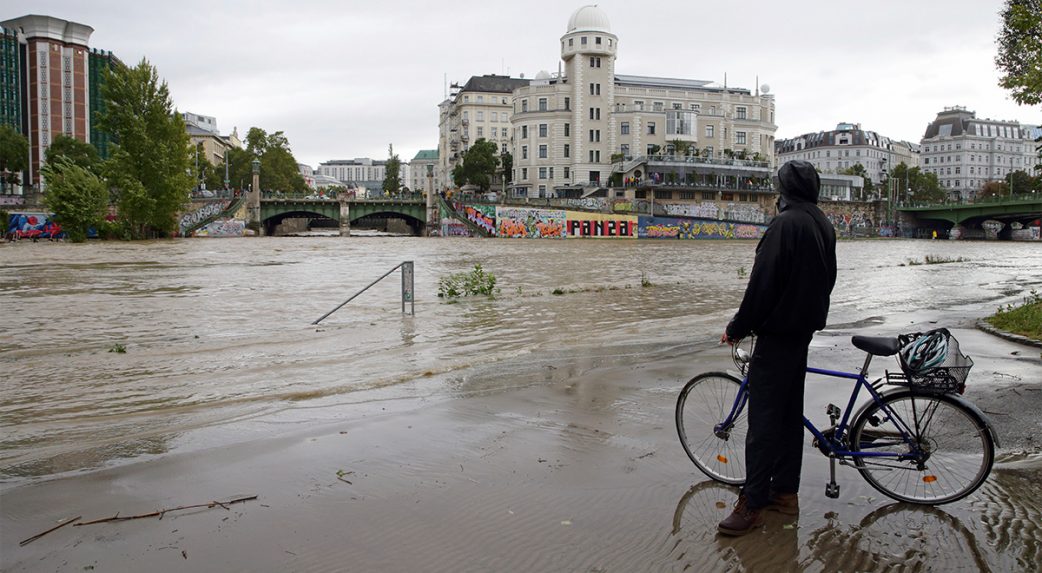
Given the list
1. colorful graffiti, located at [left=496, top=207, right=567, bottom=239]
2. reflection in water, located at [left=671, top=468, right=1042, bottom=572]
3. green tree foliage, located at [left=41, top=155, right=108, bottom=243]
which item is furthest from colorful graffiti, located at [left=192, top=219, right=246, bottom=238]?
reflection in water, located at [left=671, top=468, right=1042, bottom=572]

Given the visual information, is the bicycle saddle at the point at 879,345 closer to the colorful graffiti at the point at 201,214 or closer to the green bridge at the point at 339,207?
the colorful graffiti at the point at 201,214

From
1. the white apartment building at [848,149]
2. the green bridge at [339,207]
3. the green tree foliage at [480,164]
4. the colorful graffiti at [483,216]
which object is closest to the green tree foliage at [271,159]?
the green bridge at [339,207]

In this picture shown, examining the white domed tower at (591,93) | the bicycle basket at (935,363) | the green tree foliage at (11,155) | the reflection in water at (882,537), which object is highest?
the white domed tower at (591,93)

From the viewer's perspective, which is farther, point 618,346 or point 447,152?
point 447,152

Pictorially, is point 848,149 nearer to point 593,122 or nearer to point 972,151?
point 972,151

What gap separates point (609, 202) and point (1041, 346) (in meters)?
79.2

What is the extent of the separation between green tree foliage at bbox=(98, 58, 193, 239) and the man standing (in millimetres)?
66825

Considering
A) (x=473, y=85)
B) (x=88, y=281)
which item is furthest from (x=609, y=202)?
(x=88, y=281)

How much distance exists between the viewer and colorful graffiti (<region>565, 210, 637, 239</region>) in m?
85.2

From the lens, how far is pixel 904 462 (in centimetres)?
465

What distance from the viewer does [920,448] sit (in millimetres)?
4613

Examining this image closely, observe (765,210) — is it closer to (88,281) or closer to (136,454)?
(88,281)

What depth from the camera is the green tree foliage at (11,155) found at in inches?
3378

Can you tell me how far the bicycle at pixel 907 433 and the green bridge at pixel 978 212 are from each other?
91587 mm
